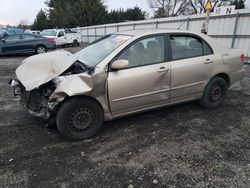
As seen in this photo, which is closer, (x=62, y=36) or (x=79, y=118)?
(x=79, y=118)

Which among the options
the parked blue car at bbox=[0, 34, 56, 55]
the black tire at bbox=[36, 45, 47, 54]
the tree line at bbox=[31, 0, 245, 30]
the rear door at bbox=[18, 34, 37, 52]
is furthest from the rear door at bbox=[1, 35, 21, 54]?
the tree line at bbox=[31, 0, 245, 30]

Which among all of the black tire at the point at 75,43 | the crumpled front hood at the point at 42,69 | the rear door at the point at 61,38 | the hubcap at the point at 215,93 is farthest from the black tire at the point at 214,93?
the black tire at the point at 75,43

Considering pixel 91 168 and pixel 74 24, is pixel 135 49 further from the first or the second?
pixel 74 24

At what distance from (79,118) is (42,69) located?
0.95 meters

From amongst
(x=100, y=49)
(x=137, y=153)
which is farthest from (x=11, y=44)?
(x=137, y=153)

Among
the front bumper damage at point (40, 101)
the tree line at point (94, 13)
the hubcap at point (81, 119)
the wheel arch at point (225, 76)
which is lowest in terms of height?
the hubcap at point (81, 119)

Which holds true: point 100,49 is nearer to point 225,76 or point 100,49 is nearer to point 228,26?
point 225,76

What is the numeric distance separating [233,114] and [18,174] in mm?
3880

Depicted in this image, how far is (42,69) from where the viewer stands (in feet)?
11.0

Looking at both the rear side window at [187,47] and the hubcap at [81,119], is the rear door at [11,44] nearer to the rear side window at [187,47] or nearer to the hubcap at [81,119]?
the hubcap at [81,119]

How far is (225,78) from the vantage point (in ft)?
14.8

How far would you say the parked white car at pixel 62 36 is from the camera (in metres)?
20.5

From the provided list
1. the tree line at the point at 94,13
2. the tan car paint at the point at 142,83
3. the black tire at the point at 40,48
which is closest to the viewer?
the tan car paint at the point at 142,83

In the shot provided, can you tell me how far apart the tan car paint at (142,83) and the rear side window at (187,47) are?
0.10 meters
